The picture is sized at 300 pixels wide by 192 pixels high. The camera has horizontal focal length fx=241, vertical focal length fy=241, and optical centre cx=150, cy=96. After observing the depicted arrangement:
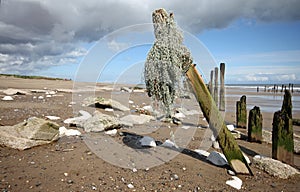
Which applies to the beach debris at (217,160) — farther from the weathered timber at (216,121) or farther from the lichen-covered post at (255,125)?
the lichen-covered post at (255,125)

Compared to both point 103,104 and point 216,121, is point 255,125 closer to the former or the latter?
point 216,121

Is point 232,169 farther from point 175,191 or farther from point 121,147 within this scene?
point 121,147

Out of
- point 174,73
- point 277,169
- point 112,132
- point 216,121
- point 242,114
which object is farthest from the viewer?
point 242,114

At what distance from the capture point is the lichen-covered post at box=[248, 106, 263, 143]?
8250 mm

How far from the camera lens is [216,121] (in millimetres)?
5008

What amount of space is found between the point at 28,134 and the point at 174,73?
3664 mm

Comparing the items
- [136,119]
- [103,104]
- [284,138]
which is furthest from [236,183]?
[103,104]

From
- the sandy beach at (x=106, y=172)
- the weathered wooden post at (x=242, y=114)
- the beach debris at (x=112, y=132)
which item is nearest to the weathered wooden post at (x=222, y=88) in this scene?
the weathered wooden post at (x=242, y=114)

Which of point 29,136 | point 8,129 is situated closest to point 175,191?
point 29,136

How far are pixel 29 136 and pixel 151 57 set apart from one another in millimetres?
3367

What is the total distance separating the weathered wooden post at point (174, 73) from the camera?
4.74 meters

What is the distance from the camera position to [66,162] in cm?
488

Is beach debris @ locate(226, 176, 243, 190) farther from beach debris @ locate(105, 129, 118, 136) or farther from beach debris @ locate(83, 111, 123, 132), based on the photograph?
beach debris @ locate(83, 111, 123, 132)

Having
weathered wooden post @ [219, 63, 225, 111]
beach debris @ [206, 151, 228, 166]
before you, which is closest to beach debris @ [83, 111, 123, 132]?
beach debris @ [206, 151, 228, 166]
